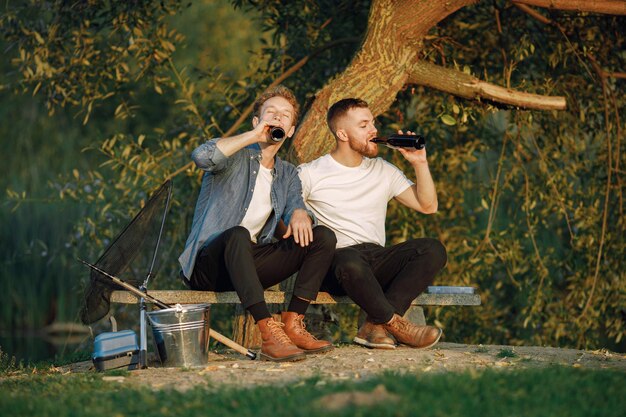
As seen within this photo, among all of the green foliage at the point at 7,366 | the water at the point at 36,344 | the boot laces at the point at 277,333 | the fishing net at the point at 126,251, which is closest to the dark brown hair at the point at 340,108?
the fishing net at the point at 126,251

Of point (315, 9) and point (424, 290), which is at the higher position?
point (315, 9)

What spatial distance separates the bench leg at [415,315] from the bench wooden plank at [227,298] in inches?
4.3

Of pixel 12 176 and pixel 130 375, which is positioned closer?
pixel 130 375

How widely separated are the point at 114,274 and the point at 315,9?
3747 millimetres

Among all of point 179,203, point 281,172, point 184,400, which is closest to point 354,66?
point 281,172

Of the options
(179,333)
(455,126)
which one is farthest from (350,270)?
(455,126)

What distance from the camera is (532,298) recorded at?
8352 mm

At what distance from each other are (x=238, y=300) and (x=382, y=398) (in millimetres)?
2043

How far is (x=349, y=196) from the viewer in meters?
6.33

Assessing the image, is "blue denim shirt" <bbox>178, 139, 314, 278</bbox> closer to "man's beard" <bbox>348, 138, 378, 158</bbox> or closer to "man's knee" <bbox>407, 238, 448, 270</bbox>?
"man's beard" <bbox>348, 138, 378, 158</bbox>

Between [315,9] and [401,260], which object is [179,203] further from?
[401,260]

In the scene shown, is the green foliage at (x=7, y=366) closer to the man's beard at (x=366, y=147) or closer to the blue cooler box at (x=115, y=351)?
the blue cooler box at (x=115, y=351)

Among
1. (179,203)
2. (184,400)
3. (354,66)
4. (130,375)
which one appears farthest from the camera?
(179,203)

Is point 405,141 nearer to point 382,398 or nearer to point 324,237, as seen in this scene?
point 324,237
